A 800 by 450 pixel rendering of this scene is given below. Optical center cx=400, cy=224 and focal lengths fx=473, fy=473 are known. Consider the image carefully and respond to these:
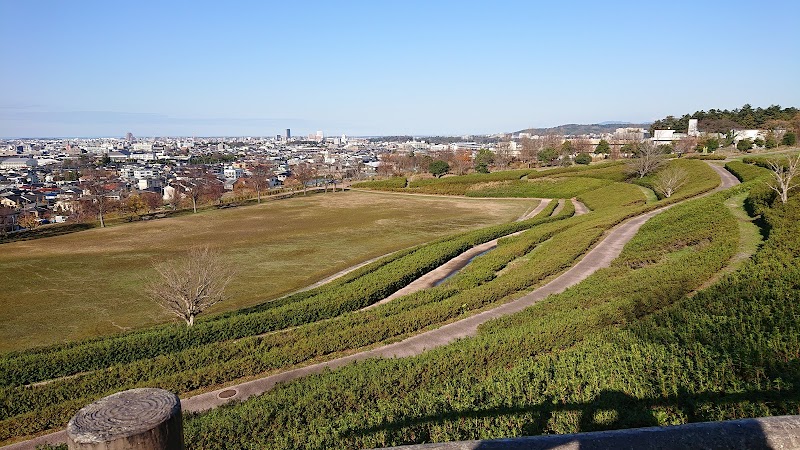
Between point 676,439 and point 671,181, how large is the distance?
49.7 metres

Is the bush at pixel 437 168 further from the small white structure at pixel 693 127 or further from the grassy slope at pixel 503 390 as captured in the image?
the grassy slope at pixel 503 390

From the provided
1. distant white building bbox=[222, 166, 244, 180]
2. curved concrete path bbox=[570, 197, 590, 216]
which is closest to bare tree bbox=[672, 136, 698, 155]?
curved concrete path bbox=[570, 197, 590, 216]

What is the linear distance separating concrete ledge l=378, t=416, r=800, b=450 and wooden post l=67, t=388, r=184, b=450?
1121 mm

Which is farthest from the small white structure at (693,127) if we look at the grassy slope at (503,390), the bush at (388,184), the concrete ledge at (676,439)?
the concrete ledge at (676,439)

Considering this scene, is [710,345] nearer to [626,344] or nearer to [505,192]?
[626,344]

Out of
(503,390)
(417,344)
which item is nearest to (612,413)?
(503,390)

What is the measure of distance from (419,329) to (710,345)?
10.0 metres

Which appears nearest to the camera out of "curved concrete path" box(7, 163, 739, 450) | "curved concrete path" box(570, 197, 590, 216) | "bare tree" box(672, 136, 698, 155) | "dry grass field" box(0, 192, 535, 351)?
"curved concrete path" box(7, 163, 739, 450)

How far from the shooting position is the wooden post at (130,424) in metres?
1.83

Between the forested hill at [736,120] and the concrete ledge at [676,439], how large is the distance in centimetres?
9553

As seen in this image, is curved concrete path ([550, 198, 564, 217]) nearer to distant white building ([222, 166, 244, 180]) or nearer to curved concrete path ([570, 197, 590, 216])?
curved concrete path ([570, 197, 590, 216])

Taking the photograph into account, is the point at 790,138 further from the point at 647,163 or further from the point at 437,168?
the point at 437,168

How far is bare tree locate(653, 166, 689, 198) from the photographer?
45.5m

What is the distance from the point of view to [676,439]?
2311 mm
